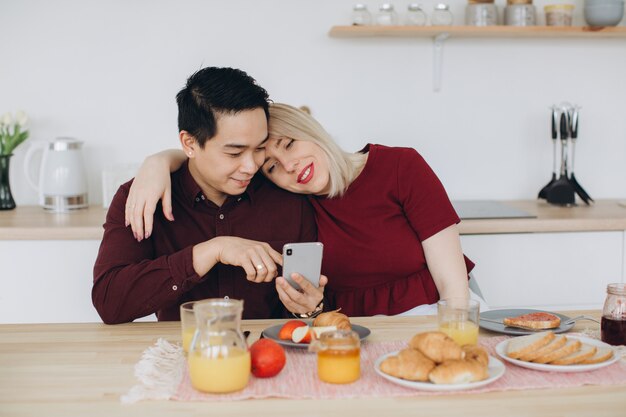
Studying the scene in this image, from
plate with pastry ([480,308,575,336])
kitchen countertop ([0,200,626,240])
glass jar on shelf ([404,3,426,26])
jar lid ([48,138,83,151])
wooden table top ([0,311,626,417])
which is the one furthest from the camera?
glass jar on shelf ([404,3,426,26])

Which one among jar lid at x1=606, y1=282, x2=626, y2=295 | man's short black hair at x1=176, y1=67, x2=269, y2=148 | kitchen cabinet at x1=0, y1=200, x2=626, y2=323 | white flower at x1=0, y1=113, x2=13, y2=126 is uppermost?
man's short black hair at x1=176, y1=67, x2=269, y2=148

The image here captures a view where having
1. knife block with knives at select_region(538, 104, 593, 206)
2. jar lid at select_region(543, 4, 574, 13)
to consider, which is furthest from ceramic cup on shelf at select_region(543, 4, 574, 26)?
knife block with knives at select_region(538, 104, 593, 206)

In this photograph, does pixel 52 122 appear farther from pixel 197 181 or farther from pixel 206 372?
pixel 206 372

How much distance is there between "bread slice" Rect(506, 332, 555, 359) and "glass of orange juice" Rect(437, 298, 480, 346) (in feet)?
0.22

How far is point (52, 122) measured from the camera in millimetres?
3018

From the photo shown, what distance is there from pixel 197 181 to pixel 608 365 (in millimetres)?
1130

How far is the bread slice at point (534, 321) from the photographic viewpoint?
4.81 feet

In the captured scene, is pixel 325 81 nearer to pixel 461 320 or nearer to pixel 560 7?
pixel 560 7

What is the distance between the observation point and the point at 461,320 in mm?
1308

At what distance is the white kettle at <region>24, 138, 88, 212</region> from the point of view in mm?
2828

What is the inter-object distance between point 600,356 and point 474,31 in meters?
1.89

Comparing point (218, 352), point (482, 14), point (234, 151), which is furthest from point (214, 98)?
point (482, 14)

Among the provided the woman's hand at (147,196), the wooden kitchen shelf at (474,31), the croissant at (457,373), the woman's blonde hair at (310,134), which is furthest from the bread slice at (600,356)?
the wooden kitchen shelf at (474,31)

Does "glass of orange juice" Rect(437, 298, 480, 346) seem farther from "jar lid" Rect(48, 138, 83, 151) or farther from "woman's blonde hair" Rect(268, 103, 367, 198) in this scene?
"jar lid" Rect(48, 138, 83, 151)
